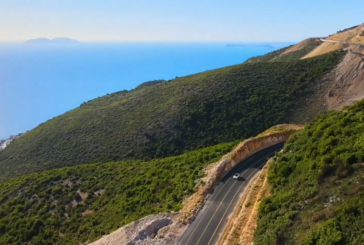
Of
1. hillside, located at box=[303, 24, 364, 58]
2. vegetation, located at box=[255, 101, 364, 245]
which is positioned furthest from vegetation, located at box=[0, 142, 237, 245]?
hillside, located at box=[303, 24, 364, 58]

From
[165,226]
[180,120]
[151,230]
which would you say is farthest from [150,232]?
[180,120]

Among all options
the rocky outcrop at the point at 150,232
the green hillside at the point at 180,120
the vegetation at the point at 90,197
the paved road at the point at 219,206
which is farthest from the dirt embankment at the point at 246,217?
the green hillside at the point at 180,120

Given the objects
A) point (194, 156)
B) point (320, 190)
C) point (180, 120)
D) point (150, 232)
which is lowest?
point (150, 232)

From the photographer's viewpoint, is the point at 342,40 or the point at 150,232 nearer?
the point at 150,232

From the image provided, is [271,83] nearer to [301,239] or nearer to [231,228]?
[231,228]

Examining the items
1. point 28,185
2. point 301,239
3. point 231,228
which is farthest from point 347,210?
point 28,185

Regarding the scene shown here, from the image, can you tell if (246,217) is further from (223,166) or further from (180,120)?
(180,120)
